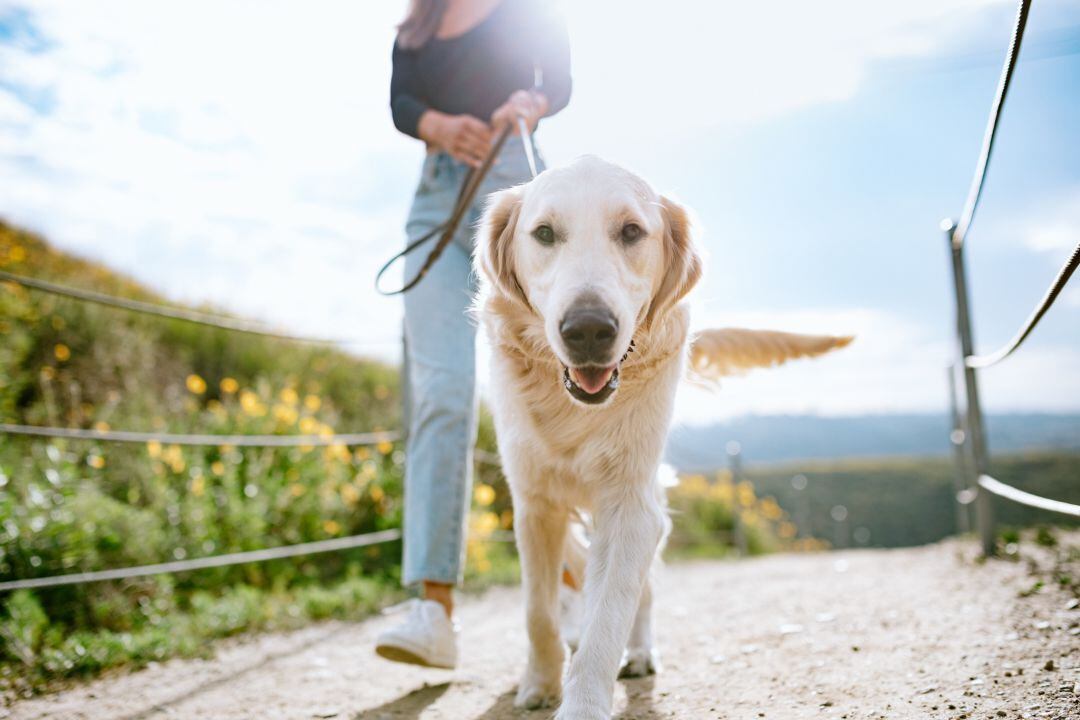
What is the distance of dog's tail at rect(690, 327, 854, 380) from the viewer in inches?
113

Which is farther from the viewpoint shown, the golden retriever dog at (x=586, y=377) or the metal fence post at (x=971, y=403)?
the metal fence post at (x=971, y=403)

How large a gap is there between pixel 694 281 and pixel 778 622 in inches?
70.5

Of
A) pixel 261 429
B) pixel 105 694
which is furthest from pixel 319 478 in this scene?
pixel 105 694

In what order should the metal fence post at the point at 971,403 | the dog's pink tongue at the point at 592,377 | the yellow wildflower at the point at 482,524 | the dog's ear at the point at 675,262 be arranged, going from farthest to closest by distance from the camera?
the yellow wildflower at the point at 482,524 < the metal fence post at the point at 971,403 < the dog's ear at the point at 675,262 < the dog's pink tongue at the point at 592,377

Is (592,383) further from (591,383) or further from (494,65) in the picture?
(494,65)

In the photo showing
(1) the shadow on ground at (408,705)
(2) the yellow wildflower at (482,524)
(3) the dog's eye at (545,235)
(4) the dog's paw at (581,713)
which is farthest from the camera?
(2) the yellow wildflower at (482,524)

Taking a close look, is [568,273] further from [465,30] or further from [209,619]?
[209,619]

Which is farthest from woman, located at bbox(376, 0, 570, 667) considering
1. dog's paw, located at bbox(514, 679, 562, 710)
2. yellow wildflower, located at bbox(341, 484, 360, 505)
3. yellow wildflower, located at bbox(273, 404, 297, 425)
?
yellow wildflower, located at bbox(273, 404, 297, 425)

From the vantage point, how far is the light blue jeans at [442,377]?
101 inches

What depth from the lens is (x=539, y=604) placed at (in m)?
2.11

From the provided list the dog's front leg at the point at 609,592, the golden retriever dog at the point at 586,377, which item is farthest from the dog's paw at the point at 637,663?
the dog's front leg at the point at 609,592

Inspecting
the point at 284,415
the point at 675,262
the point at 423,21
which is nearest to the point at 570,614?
the point at 675,262

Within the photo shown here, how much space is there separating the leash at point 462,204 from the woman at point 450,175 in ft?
0.11

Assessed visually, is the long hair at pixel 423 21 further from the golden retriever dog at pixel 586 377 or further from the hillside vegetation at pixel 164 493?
the hillside vegetation at pixel 164 493
